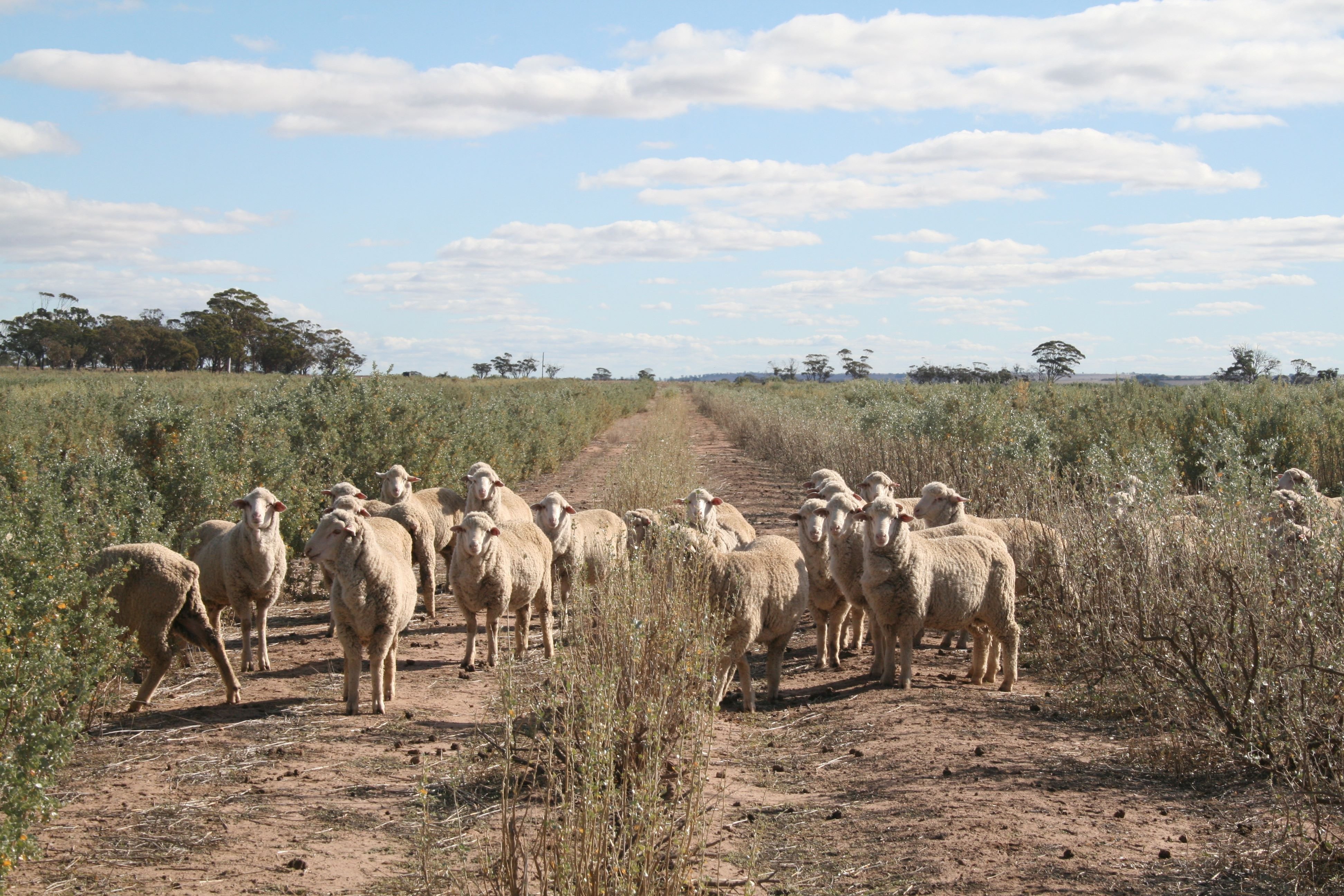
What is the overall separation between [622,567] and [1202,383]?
2363 centimetres

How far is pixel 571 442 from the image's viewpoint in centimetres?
3212

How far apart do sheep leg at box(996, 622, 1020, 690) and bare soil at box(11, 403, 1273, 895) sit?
0.17 meters

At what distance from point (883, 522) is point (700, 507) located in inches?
82.8

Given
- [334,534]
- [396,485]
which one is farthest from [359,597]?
[396,485]

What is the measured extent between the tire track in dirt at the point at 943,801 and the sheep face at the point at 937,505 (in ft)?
8.65

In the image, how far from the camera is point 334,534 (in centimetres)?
806

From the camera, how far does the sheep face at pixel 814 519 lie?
9.34 m

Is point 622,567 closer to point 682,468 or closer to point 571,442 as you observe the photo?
point 682,468

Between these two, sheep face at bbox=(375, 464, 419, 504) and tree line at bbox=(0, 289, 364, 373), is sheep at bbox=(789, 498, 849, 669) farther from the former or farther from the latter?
tree line at bbox=(0, 289, 364, 373)

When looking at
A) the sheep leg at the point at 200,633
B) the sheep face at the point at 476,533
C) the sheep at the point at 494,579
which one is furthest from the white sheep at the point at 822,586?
the sheep leg at the point at 200,633

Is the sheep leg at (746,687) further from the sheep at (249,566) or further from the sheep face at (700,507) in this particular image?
the sheep at (249,566)

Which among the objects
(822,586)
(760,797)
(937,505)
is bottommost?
(760,797)

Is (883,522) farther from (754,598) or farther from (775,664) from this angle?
(775,664)

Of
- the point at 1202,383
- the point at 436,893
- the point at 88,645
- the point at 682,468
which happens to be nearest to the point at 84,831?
the point at 88,645
